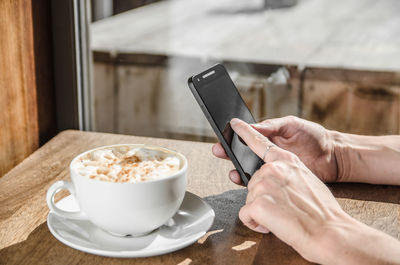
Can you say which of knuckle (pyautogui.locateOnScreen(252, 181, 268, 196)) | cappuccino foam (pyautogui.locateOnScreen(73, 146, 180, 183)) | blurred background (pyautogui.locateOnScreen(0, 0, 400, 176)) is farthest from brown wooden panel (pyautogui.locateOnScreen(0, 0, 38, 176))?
knuckle (pyautogui.locateOnScreen(252, 181, 268, 196))

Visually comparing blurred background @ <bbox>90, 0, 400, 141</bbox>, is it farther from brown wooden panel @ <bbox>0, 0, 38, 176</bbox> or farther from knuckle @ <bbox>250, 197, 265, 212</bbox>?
knuckle @ <bbox>250, 197, 265, 212</bbox>

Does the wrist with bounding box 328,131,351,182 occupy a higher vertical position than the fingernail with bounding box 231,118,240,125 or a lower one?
lower

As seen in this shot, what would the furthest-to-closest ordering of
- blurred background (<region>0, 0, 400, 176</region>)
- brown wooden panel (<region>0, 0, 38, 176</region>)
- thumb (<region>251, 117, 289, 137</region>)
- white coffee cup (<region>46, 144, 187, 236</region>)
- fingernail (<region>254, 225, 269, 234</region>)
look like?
blurred background (<region>0, 0, 400, 176</region>) → brown wooden panel (<region>0, 0, 38, 176</region>) → thumb (<region>251, 117, 289, 137</region>) → fingernail (<region>254, 225, 269, 234</region>) → white coffee cup (<region>46, 144, 187, 236</region>)

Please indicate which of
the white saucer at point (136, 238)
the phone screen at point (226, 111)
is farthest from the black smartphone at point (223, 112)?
the white saucer at point (136, 238)

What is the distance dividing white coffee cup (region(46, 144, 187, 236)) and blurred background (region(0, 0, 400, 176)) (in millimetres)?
708

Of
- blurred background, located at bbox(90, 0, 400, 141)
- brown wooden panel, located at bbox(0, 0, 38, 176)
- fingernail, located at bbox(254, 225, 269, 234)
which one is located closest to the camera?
fingernail, located at bbox(254, 225, 269, 234)

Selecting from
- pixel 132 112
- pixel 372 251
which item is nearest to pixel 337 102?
pixel 132 112

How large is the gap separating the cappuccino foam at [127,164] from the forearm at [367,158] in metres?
0.44

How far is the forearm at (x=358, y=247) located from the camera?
68 cm

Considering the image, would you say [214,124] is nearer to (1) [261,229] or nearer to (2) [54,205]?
(1) [261,229]

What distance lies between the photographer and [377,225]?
843mm

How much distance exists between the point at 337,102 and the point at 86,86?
84 cm

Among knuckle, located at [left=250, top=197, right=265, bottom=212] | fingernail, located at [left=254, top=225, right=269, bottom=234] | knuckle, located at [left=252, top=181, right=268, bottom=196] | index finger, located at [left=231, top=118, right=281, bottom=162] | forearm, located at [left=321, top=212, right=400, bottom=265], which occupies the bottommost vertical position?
fingernail, located at [left=254, top=225, right=269, bottom=234]

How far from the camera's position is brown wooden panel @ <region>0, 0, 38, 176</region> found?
1.14 metres
